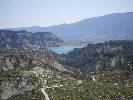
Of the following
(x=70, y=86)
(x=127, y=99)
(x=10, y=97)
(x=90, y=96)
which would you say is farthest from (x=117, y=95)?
(x=10, y=97)

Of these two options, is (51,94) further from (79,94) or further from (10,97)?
(10,97)

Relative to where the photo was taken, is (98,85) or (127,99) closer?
(127,99)

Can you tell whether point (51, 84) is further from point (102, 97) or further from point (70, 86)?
point (102, 97)

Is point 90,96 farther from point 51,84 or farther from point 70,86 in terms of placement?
point 51,84

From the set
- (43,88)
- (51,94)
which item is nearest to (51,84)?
(43,88)

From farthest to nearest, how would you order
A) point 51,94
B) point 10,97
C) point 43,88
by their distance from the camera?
1. point 10,97
2. point 43,88
3. point 51,94

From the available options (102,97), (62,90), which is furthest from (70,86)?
(102,97)

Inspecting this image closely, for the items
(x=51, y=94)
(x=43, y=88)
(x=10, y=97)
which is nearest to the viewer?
(x=51, y=94)

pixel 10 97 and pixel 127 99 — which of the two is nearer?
pixel 127 99
